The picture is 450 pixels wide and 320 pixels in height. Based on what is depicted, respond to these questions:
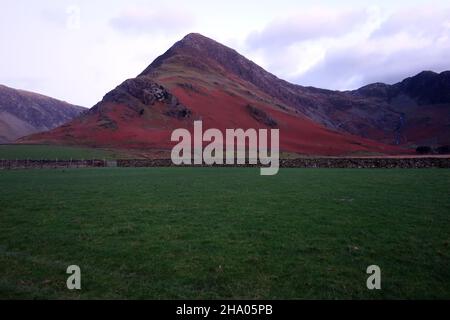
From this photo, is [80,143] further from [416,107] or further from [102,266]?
[416,107]

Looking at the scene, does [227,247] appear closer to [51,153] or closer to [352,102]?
[51,153]

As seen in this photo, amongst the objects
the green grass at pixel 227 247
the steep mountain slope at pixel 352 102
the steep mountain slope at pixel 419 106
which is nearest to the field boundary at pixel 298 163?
the green grass at pixel 227 247

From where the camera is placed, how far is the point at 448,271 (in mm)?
9445

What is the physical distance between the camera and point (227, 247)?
11.6 metres

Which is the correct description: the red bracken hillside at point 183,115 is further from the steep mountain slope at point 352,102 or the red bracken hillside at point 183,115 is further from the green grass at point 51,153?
the steep mountain slope at point 352,102

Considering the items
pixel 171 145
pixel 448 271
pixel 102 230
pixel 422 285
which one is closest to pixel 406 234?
pixel 448 271

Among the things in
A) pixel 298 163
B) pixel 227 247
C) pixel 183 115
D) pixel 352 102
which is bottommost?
pixel 227 247

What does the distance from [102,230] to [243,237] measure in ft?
18.5

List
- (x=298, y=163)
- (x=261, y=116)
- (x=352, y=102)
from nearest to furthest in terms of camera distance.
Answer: (x=298, y=163), (x=261, y=116), (x=352, y=102)

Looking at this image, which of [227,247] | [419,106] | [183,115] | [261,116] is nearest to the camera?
[227,247]

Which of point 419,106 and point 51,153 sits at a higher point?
point 419,106

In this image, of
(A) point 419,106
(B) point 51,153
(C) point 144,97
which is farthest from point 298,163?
(A) point 419,106

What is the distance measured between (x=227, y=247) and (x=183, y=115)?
284 ft

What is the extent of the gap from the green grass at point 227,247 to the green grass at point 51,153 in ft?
136
